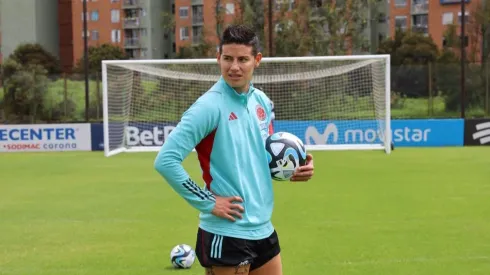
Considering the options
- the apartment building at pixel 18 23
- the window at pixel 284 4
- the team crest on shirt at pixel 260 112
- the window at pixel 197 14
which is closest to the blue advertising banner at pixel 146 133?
the window at pixel 284 4

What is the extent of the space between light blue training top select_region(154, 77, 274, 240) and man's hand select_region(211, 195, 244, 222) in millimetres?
27

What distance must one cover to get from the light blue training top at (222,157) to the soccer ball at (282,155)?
0.18 meters

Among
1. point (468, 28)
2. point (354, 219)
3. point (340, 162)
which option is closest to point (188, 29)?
point (468, 28)

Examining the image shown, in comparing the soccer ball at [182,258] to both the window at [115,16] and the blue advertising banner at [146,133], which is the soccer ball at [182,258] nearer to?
the blue advertising banner at [146,133]

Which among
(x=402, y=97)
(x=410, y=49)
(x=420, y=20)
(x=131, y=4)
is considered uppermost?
(x=131, y=4)

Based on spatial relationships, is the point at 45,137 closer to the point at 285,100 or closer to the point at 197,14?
the point at 285,100

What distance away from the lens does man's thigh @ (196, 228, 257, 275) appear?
9.81 ft

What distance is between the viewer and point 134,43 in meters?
65.8

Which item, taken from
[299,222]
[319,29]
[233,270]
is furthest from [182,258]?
[319,29]

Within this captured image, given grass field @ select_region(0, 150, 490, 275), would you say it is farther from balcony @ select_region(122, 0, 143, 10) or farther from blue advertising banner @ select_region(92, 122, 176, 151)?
balcony @ select_region(122, 0, 143, 10)

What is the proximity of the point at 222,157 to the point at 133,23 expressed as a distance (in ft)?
211

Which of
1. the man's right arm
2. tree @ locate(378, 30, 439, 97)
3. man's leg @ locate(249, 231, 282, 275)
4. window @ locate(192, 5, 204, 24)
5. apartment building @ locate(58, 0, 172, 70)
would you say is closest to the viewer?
the man's right arm

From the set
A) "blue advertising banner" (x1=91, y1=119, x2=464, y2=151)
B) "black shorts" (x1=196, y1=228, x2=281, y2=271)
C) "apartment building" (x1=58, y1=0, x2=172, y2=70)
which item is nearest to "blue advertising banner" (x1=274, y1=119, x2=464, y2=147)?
"blue advertising banner" (x1=91, y1=119, x2=464, y2=151)

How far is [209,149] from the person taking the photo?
2.95m
